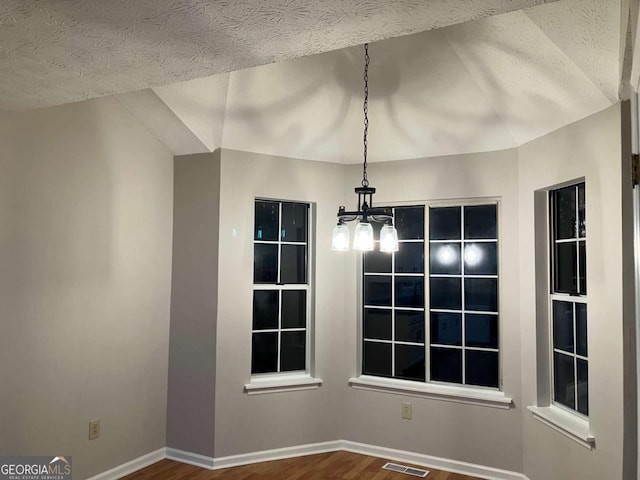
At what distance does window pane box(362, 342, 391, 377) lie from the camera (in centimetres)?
469

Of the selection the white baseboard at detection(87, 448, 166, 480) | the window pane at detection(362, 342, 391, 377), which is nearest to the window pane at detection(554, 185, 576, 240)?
the window pane at detection(362, 342, 391, 377)

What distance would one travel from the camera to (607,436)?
122 inches

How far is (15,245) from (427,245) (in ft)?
10.1

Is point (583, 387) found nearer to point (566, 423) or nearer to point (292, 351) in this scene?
point (566, 423)

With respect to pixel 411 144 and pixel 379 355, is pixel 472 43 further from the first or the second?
pixel 379 355

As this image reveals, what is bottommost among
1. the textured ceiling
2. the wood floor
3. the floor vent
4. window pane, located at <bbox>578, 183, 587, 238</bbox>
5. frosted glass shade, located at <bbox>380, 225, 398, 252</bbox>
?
the floor vent

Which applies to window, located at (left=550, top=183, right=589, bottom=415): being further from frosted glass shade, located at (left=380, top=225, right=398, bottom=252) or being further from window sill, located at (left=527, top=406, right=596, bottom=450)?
frosted glass shade, located at (left=380, top=225, right=398, bottom=252)

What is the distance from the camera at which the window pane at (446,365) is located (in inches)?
174

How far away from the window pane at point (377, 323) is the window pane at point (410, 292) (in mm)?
168

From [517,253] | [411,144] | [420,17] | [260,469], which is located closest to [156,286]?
[260,469]

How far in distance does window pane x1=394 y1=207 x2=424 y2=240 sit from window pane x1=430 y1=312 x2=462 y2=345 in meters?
0.70

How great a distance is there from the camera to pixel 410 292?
4.64m

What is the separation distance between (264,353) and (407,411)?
1.30 meters

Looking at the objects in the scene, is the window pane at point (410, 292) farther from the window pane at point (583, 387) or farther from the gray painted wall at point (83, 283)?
the gray painted wall at point (83, 283)
